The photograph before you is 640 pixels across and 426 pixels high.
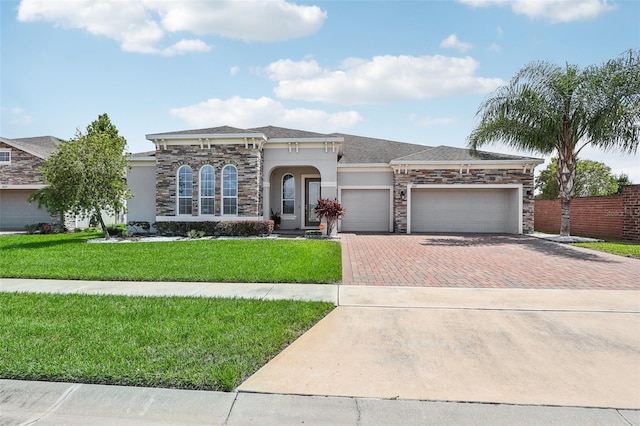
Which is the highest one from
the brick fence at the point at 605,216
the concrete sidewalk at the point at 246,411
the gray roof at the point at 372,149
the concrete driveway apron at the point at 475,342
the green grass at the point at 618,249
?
the gray roof at the point at 372,149

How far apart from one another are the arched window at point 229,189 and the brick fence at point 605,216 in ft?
56.0

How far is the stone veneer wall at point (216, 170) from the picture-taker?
16.2 metres

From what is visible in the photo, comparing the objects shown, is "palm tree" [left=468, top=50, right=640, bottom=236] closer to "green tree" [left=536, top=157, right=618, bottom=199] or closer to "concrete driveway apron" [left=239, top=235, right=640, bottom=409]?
"concrete driveway apron" [left=239, top=235, right=640, bottom=409]

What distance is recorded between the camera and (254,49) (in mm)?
12523

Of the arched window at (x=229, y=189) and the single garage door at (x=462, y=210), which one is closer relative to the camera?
the arched window at (x=229, y=189)

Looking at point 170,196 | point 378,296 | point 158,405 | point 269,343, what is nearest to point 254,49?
point 170,196

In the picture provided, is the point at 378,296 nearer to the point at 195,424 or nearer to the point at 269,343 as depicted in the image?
the point at 269,343

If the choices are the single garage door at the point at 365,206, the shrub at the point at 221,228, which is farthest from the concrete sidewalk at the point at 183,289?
the single garage door at the point at 365,206

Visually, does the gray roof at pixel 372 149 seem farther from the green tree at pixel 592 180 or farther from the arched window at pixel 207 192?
the green tree at pixel 592 180

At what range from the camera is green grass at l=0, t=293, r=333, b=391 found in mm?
3414

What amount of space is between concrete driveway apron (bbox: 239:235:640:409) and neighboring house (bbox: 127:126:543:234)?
9.60 m

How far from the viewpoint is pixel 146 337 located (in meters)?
4.27

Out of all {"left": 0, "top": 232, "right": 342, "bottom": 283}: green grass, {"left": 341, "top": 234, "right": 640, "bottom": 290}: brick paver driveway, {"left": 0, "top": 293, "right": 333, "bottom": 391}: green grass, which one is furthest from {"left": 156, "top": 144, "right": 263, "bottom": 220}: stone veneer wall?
{"left": 0, "top": 293, "right": 333, "bottom": 391}: green grass

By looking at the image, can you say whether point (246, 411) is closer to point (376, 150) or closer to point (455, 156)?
point (455, 156)
